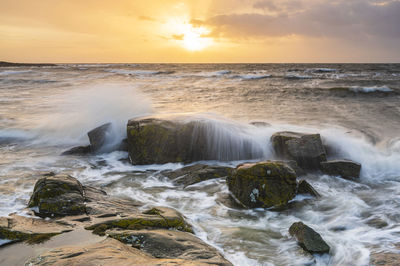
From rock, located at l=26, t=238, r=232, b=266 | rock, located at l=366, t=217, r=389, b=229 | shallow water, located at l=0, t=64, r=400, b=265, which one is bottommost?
rock, located at l=366, t=217, r=389, b=229

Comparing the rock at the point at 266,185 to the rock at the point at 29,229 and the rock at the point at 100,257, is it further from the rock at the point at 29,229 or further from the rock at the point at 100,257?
the rock at the point at 29,229

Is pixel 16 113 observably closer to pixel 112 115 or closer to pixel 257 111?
pixel 112 115

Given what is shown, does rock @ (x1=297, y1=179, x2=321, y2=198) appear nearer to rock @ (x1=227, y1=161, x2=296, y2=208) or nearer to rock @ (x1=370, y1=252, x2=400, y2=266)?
rock @ (x1=227, y1=161, x2=296, y2=208)

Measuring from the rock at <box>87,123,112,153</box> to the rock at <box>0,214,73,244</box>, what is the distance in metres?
4.57

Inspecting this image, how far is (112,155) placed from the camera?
311 inches

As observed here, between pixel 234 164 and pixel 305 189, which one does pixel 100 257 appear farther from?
pixel 234 164

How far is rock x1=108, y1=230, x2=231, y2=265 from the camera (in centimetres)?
289

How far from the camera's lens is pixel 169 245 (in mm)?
3051

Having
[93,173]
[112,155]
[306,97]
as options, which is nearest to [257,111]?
[306,97]

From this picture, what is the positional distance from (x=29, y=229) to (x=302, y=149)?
563 cm

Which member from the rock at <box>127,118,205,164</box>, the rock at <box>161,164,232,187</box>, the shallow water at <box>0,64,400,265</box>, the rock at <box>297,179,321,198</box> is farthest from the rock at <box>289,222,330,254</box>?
the rock at <box>127,118,205,164</box>

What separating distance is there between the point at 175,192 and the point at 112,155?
299 centimetres

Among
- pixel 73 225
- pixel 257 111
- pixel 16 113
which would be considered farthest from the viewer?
pixel 257 111

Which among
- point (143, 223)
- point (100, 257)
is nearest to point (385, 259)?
point (143, 223)
